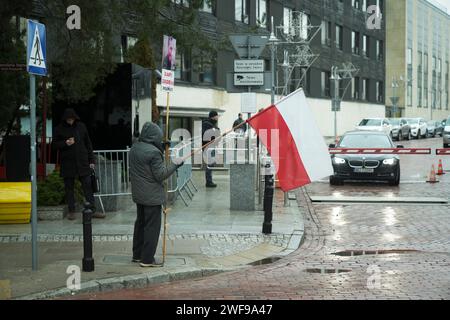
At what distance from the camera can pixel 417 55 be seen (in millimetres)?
78062

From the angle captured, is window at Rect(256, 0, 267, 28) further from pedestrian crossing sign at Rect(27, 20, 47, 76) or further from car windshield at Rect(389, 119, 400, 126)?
pedestrian crossing sign at Rect(27, 20, 47, 76)

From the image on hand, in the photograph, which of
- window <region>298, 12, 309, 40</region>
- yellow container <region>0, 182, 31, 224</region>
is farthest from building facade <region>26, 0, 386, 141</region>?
yellow container <region>0, 182, 31, 224</region>

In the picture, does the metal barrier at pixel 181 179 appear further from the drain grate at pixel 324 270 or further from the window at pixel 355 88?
the window at pixel 355 88

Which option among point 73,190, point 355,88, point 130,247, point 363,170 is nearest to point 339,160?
point 363,170

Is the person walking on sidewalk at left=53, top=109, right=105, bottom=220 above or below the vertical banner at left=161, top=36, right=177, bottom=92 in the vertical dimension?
below

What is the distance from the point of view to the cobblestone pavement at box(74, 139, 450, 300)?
748cm

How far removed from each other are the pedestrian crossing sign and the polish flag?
3356 millimetres

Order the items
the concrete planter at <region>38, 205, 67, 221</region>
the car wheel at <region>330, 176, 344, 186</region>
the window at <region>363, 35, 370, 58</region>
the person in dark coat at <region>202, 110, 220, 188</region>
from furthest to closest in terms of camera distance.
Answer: the window at <region>363, 35, 370, 58</region> → the car wheel at <region>330, 176, 344, 186</region> → the person in dark coat at <region>202, 110, 220, 188</region> → the concrete planter at <region>38, 205, 67, 221</region>

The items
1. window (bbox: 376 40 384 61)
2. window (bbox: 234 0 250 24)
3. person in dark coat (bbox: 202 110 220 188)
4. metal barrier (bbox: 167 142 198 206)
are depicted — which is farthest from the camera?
window (bbox: 376 40 384 61)

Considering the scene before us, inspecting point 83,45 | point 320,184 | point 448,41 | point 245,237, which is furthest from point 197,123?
point 448,41

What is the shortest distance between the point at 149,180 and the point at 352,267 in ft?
9.10

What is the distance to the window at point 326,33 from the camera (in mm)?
51969
